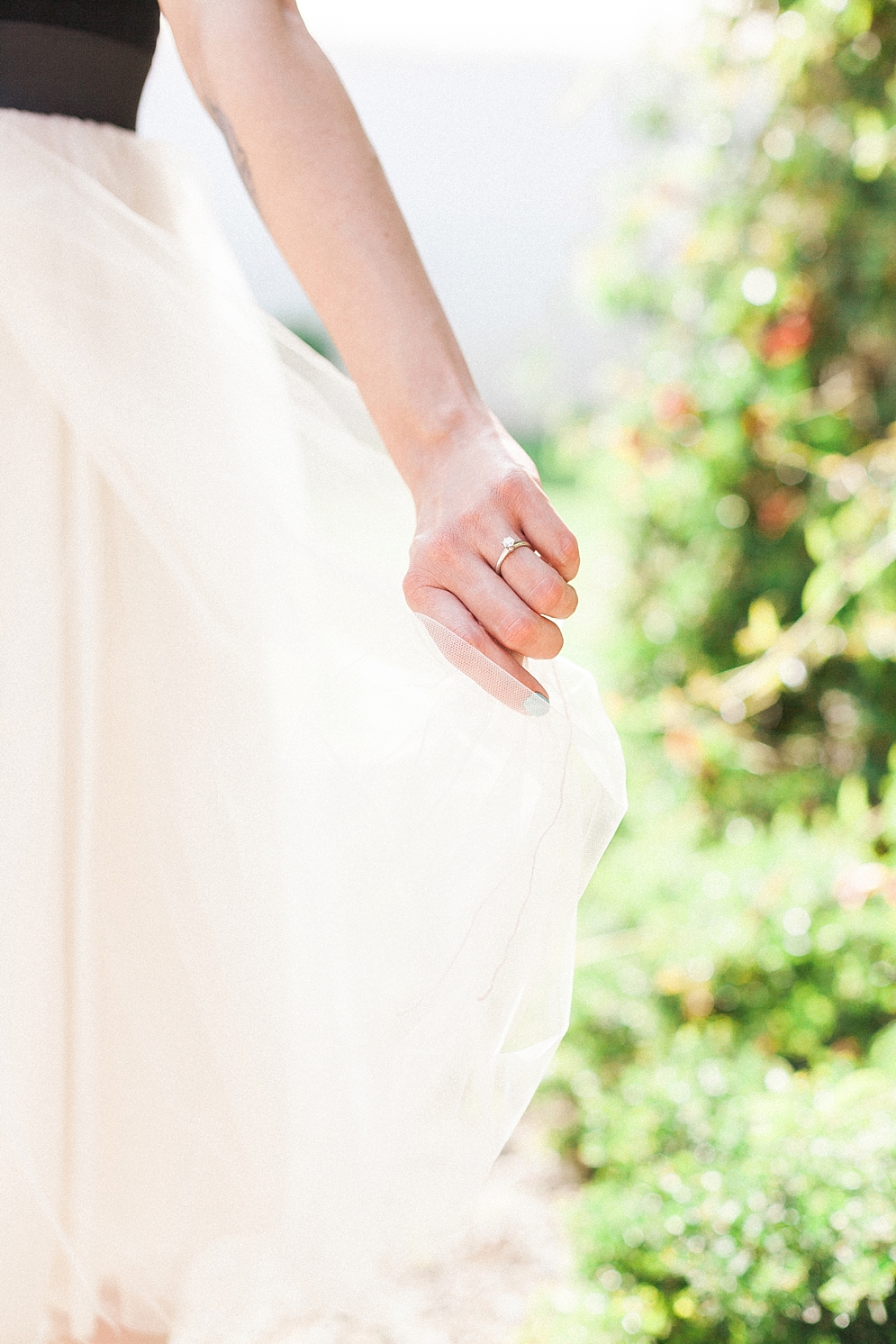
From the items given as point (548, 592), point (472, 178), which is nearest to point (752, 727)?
point (548, 592)

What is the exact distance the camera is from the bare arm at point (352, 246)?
79cm

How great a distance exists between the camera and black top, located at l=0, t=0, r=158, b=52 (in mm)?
902

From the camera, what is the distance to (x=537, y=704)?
2.47 feet

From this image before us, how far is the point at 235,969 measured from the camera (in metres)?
0.91

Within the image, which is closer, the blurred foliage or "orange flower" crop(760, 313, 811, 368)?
the blurred foliage

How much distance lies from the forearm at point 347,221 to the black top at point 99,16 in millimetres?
168

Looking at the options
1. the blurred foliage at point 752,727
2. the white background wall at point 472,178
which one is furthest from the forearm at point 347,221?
the white background wall at point 472,178

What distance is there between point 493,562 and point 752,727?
167cm

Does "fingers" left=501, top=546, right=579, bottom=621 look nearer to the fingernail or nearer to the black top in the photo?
the fingernail

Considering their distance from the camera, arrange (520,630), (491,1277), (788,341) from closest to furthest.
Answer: (520,630), (491,1277), (788,341)

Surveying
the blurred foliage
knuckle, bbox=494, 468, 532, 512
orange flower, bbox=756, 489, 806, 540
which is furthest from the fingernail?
orange flower, bbox=756, 489, 806, 540

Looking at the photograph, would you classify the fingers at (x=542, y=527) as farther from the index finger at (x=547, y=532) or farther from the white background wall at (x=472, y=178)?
the white background wall at (x=472, y=178)

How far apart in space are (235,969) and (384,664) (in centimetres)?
26

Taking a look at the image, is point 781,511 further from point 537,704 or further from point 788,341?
point 537,704
